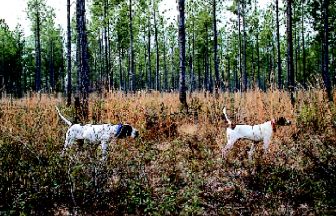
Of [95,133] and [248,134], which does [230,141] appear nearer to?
[248,134]

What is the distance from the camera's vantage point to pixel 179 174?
18.3ft

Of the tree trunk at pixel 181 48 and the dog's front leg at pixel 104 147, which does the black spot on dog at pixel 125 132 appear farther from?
the tree trunk at pixel 181 48

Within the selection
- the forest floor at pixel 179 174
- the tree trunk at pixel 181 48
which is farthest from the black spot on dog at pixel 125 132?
the tree trunk at pixel 181 48

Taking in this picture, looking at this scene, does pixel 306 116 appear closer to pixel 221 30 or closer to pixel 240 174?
pixel 240 174

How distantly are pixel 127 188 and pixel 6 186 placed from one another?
4.91ft

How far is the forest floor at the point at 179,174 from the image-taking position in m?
4.57

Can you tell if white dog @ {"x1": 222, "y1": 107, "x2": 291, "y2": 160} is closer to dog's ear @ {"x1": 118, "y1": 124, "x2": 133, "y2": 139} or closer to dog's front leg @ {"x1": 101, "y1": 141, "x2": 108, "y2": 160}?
dog's ear @ {"x1": 118, "y1": 124, "x2": 133, "y2": 139}

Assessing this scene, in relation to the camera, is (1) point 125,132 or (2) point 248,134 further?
(1) point 125,132

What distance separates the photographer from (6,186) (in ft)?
15.7

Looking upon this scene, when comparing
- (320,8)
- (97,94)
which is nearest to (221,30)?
(320,8)

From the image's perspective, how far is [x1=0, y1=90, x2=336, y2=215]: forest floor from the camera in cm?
457

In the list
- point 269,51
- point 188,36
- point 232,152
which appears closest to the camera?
point 232,152

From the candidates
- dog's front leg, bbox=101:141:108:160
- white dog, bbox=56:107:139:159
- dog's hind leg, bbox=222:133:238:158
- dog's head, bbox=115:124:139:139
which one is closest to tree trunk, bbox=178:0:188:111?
dog's head, bbox=115:124:139:139

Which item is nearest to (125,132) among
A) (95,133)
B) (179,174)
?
(95,133)
